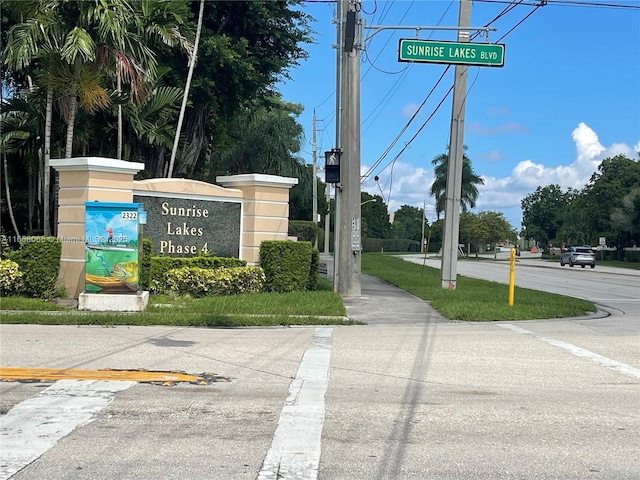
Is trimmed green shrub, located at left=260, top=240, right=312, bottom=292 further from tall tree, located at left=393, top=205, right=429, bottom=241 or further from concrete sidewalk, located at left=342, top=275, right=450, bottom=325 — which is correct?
tall tree, located at left=393, top=205, right=429, bottom=241

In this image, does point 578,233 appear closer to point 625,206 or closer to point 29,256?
point 625,206

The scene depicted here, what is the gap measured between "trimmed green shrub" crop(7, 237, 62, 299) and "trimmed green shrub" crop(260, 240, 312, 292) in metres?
5.00

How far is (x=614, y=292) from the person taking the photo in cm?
2534

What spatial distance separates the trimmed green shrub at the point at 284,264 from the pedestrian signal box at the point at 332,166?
1839 mm

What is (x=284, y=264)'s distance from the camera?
1741 centimetres

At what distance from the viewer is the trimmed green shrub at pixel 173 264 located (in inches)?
623

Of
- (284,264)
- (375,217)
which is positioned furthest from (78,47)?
(375,217)

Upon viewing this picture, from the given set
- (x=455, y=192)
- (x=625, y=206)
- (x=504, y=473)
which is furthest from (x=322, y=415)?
(x=625, y=206)

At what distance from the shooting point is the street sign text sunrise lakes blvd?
15.1 meters

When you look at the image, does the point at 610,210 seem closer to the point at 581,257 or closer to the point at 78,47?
the point at 581,257

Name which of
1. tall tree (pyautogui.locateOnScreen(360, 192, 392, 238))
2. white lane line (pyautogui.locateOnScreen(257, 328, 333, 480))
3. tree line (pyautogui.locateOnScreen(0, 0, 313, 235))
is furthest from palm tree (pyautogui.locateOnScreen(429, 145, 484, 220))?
white lane line (pyautogui.locateOnScreen(257, 328, 333, 480))

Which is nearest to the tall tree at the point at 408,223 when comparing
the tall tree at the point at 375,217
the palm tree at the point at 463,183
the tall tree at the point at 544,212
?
the tall tree at the point at 375,217

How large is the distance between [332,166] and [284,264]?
2848mm

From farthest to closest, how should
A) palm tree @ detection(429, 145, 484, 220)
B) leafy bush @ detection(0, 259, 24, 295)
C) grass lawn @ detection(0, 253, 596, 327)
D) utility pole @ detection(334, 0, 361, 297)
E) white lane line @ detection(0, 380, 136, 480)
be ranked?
1. palm tree @ detection(429, 145, 484, 220)
2. utility pole @ detection(334, 0, 361, 297)
3. leafy bush @ detection(0, 259, 24, 295)
4. grass lawn @ detection(0, 253, 596, 327)
5. white lane line @ detection(0, 380, 136, 480)
